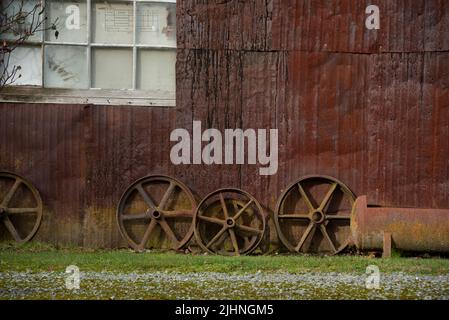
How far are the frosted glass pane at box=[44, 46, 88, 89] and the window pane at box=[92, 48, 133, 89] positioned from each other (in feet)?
0.55

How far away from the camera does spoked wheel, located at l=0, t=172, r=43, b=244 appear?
10.7m

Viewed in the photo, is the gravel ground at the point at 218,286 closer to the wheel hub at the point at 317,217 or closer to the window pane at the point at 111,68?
the wheel hub at the point at 317,217

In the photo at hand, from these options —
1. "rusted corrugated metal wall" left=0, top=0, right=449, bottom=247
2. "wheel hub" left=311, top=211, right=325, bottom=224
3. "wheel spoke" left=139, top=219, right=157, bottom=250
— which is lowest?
"wheel spoke" left=139, top=219, right=157, bottom=250

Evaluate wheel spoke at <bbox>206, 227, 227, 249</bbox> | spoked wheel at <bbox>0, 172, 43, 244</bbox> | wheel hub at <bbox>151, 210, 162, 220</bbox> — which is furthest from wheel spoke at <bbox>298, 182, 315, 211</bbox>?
spoked wheel at <bbox>0, 172, 43, 244</bbox>

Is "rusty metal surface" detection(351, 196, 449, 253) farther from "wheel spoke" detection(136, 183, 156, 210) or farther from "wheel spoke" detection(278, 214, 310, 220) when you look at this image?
"wheel spoke" detection(136, 183, 156, 210)

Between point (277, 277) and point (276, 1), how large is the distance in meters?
4.50

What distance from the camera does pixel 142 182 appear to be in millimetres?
10875

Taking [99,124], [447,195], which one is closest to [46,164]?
[99,124]

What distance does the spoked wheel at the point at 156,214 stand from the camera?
10.8 metres

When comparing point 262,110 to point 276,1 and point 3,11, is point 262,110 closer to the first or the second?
point 276,1

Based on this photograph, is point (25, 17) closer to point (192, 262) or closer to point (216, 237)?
point (216, 237)

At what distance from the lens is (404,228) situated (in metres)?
10.2

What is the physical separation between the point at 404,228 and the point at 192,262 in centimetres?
304

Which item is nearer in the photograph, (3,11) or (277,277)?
(277,277)
